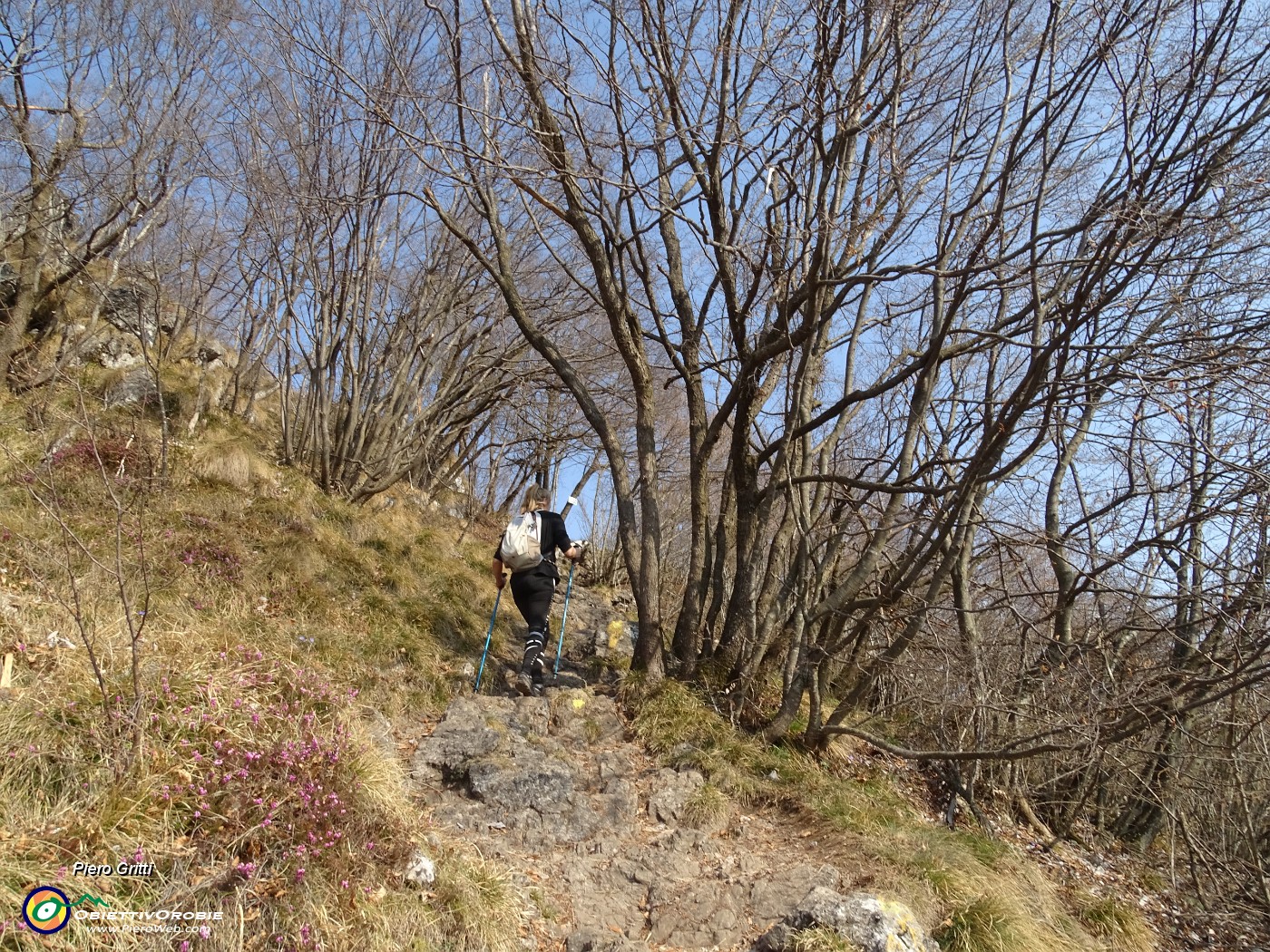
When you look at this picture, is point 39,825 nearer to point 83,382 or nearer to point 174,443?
point 174,443

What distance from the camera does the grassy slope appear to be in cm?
293

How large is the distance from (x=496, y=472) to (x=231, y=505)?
7169 millimetres

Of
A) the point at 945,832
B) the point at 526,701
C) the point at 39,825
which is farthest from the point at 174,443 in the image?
the point at 945,832

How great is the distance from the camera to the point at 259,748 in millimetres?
3525

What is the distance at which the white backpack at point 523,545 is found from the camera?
6.06 meters

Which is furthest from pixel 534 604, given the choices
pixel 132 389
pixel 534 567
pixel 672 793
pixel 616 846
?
pixel 132 389

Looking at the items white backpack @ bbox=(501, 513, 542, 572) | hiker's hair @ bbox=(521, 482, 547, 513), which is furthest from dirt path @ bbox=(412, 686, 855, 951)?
hiker's hair @ bbox=(521, 482, 547, 513)

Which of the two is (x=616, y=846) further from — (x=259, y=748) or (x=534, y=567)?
(x=534, y=567)

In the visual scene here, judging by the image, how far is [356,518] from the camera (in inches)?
307

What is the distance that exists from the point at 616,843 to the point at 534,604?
2.14 metres

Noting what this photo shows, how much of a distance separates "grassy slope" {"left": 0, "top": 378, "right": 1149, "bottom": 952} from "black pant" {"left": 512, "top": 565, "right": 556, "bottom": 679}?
1.94ft

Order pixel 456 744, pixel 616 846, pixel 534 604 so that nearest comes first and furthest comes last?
pixel 616 846 → pixel 456 744 → pixel 534 604

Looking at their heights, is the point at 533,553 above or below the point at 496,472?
below

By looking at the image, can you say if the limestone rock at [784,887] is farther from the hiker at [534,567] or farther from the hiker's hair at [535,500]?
the hiker's hair at [535,500]
